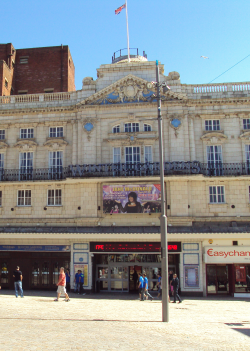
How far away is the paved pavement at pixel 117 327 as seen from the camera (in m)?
9.91

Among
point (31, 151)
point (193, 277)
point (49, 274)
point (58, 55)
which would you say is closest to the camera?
point (193, 277)

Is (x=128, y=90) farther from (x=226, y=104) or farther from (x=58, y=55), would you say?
(x=58, y=55)

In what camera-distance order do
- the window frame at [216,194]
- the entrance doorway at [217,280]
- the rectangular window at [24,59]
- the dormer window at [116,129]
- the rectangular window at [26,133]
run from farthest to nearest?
the rectangular window at [24,59] → the rectangular window at [26,133] → the dormer window at [116,129] → the window frame at [216,194] → the entrance doorway at [217,280]

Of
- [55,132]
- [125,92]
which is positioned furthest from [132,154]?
[55,132]

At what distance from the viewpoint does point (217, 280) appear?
24.4 meters

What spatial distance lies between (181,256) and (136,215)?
159 inches

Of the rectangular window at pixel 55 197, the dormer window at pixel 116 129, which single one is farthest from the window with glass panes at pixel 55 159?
the dormer window at pixel 116 129

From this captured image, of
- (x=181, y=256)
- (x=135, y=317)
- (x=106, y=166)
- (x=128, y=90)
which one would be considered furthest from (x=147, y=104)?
(x=135, y=317)

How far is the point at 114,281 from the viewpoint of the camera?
2556cm

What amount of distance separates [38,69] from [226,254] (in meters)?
26.8

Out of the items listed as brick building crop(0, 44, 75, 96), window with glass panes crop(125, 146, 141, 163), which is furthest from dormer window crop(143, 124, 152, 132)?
brick building crop(0, 44, 75, 96)

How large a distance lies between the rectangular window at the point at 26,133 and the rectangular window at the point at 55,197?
183 inches

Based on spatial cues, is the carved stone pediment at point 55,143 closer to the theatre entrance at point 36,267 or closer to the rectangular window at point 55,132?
the rectangular window at point 55,132

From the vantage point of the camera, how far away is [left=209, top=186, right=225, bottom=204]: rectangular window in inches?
1000
